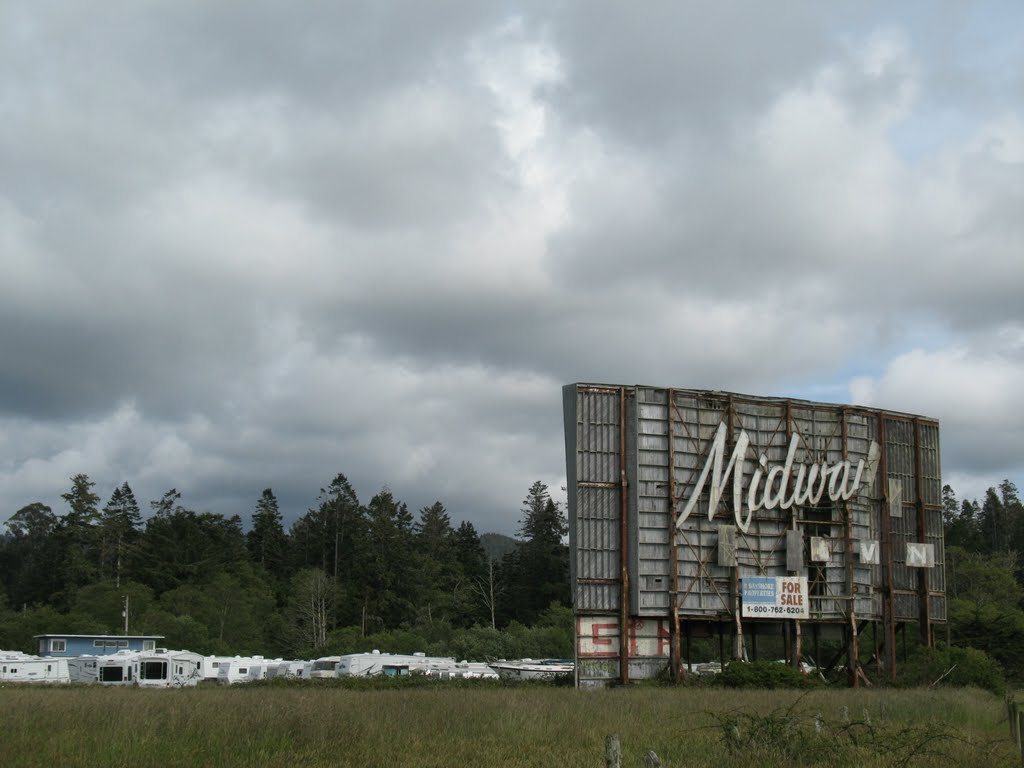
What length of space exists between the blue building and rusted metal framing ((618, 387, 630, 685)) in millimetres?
39546

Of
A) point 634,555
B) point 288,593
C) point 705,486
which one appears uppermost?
point 705,486

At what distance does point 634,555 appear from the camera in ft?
157

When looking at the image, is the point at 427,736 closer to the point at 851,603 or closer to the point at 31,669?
the point at 851,603

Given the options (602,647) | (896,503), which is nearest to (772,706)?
(602,647)

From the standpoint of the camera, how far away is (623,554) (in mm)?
47625

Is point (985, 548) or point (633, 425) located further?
point (985, 548)

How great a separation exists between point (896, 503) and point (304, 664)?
120 feet

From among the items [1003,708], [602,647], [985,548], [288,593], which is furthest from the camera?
[985,548]

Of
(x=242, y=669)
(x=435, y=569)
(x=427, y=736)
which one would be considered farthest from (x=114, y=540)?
(x=427, y=736)

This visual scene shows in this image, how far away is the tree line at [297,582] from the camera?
97.9 m

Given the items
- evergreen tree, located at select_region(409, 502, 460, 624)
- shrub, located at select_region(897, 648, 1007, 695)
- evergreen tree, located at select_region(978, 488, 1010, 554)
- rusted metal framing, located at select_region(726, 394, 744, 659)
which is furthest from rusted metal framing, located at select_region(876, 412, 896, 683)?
evergreen tree, located at select_region(978, 488, 1010, 554)

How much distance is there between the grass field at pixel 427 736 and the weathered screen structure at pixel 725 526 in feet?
54.7

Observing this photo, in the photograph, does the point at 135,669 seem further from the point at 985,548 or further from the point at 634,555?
the point at 985,548

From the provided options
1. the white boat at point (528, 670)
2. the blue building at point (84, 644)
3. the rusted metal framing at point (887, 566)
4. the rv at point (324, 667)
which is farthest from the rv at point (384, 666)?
the rusted metal framing at point (887, 566)
